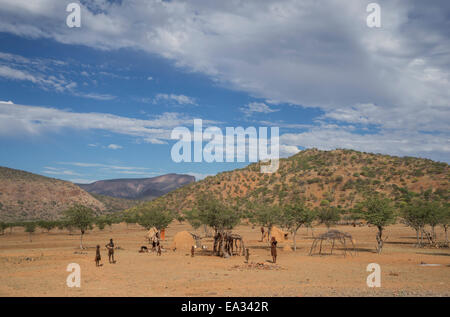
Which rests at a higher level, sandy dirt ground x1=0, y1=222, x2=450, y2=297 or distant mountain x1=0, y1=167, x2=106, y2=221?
distant mountain x1=0, y1=167, x2=106, y2=221

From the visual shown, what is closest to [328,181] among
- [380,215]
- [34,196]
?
[380,215]

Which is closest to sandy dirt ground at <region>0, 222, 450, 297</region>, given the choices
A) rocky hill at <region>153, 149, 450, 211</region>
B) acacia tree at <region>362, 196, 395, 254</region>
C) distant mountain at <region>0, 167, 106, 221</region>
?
acacia tree at <region>362, 196, 395, 254</region>

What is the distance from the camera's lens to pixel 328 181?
89.1 m

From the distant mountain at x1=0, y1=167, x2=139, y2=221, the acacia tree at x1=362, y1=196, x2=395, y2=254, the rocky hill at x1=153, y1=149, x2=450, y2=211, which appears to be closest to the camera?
the acacia tree at x1=362, y1=196, x2=395, y2=254

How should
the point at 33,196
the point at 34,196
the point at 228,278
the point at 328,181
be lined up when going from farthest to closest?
the point at 34,196 → the point at 33,196 → the point at 328,181 → the point at 228,278

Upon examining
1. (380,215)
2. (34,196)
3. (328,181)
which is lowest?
(380,215)

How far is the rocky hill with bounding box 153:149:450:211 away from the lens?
77.8 meters

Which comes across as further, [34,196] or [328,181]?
[34,196]

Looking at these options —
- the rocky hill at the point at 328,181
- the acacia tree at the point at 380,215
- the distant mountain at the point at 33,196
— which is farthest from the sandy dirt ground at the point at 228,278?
the distant mountain at the point at 33,196

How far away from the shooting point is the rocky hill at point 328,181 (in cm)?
7781

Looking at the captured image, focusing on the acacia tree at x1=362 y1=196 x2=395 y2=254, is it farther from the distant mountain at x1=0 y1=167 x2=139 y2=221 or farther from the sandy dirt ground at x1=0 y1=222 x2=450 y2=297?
the distant mountain at x1=0 y1=167 x2=139 y2=221

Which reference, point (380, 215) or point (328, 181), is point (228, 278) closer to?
point (380, 215)
